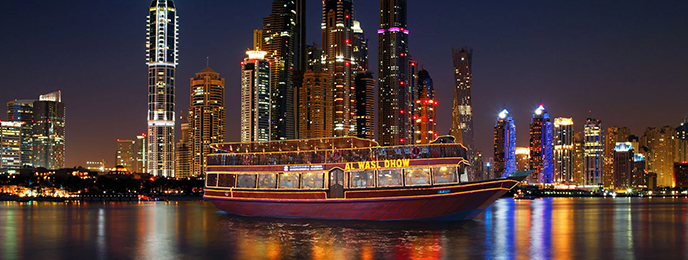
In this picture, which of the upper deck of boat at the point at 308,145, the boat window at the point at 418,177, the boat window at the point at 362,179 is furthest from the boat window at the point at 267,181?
the boat window at the point at 418,177

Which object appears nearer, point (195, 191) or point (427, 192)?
point (427, 192)

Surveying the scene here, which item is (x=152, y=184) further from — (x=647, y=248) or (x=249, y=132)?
(x=647, y=248)

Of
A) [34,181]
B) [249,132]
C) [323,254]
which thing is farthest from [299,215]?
[249,132]

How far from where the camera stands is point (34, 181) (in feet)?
407

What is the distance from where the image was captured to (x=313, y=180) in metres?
40.5

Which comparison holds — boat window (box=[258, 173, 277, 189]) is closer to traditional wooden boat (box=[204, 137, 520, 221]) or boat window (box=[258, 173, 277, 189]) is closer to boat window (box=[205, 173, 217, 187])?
traditional wooden boat (box=[204, 137, 520, 221])

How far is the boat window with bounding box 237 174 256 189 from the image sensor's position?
1721 inches

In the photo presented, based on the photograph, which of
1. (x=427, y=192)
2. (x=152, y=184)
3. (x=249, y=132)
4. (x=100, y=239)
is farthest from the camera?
(x=249, y=132)

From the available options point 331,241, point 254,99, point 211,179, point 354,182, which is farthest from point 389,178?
point 254,99

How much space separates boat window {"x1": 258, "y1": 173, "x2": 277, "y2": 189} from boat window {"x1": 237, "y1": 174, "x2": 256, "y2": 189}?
662 millimetres

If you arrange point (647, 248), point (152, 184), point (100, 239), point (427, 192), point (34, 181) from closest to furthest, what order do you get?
point (647, 248), point (100, 239), point (427, 192), point (34, 181), point (152, 184)

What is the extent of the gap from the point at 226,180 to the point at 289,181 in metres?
6.36

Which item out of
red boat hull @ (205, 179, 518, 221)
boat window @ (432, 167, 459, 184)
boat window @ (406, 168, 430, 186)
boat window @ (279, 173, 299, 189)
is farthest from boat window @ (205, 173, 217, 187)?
boat window @ (432, 167, 459, 184)

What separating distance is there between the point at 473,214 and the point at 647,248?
37.6ft
